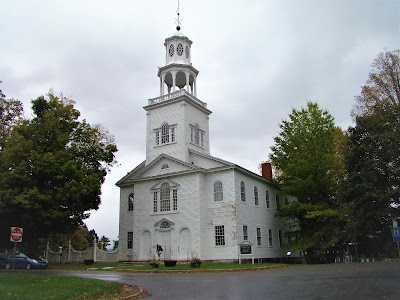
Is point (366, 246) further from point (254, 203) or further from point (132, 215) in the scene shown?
point (132, 215)

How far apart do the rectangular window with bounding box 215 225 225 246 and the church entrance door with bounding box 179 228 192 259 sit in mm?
2313

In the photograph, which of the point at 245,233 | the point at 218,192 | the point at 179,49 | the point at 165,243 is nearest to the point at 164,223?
the point at 165,243

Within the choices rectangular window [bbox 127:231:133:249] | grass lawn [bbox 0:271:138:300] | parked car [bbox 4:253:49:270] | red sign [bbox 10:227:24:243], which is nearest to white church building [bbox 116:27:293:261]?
rectangular window [bbox 127:231:133:249]

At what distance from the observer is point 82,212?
3262cm

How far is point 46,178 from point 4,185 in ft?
9.64

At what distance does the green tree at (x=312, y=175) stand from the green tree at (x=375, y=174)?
149 inches

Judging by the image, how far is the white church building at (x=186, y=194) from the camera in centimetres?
3384

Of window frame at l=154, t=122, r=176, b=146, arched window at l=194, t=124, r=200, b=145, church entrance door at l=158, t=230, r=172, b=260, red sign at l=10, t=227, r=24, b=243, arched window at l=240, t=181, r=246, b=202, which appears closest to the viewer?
red sign at l=10, t=227, r=24, b=243

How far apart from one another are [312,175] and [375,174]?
24.9 feet

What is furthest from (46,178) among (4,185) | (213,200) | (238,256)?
(238,256)

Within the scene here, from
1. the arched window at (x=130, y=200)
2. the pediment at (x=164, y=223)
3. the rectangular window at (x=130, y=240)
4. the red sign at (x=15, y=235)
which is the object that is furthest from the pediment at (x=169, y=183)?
the red sign at (x=15, y=235)

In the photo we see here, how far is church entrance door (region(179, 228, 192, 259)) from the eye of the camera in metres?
33.7

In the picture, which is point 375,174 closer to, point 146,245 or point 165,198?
point 165,198

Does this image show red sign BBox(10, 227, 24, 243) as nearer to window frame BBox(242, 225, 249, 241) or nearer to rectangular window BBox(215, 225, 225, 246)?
rectangular window BBox(215, 225, 225, 246)
